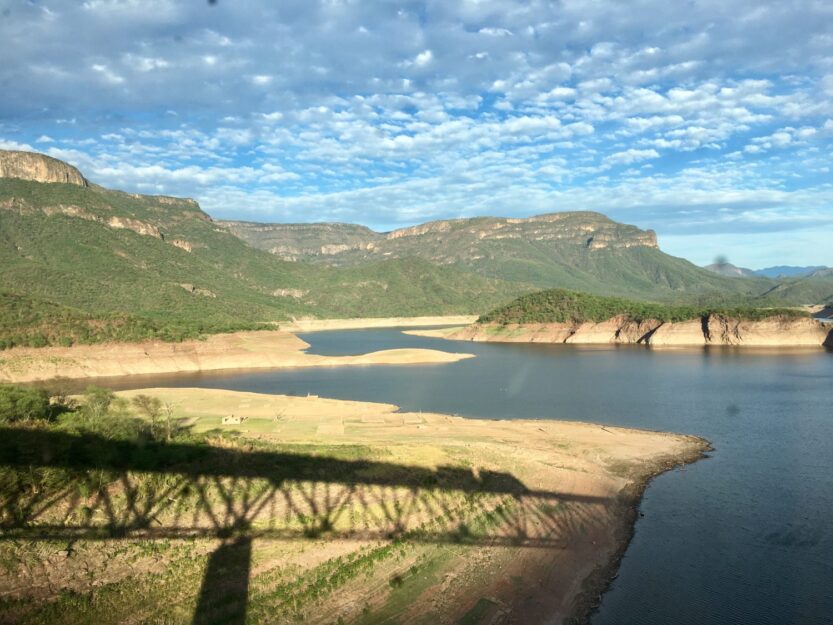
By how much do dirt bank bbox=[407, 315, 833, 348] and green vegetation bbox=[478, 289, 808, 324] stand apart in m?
1.38

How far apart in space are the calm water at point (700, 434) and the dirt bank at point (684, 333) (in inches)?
404

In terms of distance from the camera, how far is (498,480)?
27.8 meters

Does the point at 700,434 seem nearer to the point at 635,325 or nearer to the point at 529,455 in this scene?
the point at 529,455

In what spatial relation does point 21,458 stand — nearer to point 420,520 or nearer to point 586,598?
point 420,520

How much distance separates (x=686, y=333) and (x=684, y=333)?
375 mm

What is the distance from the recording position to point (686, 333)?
111 metres

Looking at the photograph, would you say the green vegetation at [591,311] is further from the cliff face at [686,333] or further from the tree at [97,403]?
the tree at [97,403]

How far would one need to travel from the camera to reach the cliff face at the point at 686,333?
103 metres

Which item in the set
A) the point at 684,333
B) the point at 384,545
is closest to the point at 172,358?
the point at 384,545

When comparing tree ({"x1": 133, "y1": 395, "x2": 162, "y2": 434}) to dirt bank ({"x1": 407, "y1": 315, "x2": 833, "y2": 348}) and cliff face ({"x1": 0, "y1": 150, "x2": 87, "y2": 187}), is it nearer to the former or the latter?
→ dirt bank ({"x1": 407, "y1": 315, "x2": 833, "y2": 348})

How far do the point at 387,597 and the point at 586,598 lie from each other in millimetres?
6597

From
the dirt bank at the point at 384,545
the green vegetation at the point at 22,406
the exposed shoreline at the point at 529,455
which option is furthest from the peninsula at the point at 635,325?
the green vegetation at the point at 22,406

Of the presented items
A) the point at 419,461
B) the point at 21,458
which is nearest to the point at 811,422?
the point at 419,461

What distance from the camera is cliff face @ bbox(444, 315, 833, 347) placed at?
103 m
